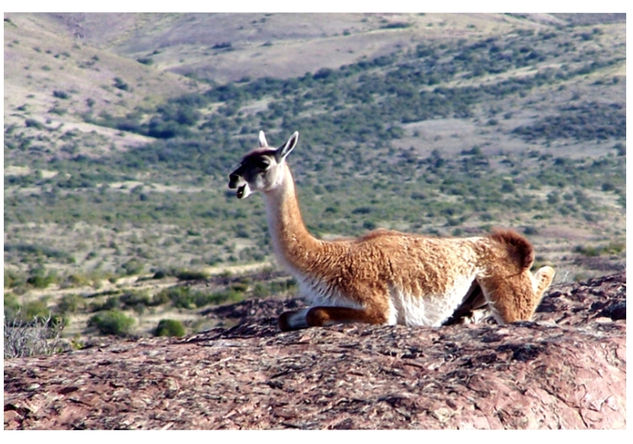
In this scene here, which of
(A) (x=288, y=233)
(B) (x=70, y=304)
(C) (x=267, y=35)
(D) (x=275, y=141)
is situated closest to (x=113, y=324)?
(B) (x=70, y=304)

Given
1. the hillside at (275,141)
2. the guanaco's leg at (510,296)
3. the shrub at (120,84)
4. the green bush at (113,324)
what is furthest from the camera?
the shrub at (120,84)

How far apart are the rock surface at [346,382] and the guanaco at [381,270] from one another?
0.34m

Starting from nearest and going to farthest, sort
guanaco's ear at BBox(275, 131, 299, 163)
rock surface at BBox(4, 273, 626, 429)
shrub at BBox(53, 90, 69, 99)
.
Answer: rock surface at BBox(4, 273, 626, 429) < guanaco's ear at BBox(275, 131, 299, 163) < shrub at BBox(53, 90, 69, 99)

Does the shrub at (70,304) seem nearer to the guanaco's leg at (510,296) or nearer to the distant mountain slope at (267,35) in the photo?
the guanaco's leg at (510,296)

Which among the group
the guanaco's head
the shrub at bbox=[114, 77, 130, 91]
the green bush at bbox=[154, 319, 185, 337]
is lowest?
the green bush at bbox=[154, 319, 185, 337]

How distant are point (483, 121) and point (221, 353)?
2738 inches

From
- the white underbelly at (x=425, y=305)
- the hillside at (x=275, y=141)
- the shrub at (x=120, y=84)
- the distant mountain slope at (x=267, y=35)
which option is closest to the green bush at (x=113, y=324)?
the hillside at (x=275, y=141)

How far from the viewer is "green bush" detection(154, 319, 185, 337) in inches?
840

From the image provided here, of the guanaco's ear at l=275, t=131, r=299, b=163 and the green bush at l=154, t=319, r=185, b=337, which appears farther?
the green bush at l=154, t=319, r=185, b=337

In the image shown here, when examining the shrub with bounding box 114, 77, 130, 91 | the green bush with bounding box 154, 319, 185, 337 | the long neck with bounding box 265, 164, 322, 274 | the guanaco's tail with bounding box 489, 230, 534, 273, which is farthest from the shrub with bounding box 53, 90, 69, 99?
the guanaco's tail with bounding box 489, 230, 534, 273

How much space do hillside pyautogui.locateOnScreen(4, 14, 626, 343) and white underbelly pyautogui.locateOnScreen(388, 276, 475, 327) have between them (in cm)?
1422

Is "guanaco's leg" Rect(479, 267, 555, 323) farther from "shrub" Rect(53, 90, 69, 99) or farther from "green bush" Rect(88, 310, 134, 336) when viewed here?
"shrub" Rect(53, 90, 69, 99)

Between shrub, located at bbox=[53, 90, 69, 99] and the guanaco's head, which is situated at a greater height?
shrub, located at bbox=[53, 90, 69, 99]

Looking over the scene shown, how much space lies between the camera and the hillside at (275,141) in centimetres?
4188
